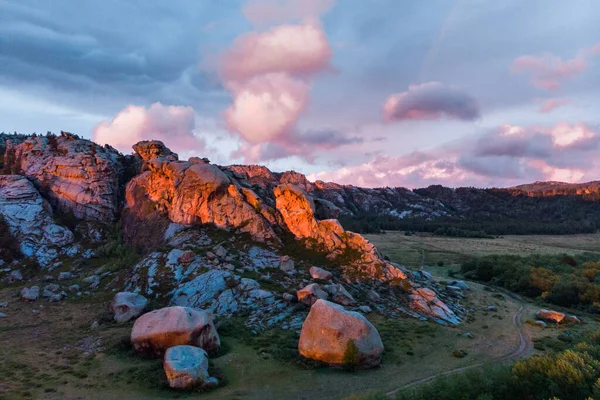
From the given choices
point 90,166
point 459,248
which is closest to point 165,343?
point 90,166

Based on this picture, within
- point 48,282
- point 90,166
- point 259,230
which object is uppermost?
point 90,166

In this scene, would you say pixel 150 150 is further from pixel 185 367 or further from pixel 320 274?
pixel 185 367

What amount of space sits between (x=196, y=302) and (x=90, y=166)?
35.1 m

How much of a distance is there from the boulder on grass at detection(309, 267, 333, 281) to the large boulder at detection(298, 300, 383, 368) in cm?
1215

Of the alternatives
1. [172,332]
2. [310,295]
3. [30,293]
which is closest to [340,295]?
[310,295]

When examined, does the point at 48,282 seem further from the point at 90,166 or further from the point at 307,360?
the point at 307,360

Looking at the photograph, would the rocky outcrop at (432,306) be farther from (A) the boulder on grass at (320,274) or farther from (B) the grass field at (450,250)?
(B) the grass field at (450,250)

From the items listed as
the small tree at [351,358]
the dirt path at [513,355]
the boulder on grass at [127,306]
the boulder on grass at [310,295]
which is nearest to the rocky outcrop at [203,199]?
the boulder on grass at [310,295]

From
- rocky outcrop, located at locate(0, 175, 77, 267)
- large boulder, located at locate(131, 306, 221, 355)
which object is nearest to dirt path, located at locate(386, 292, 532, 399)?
large boulder, located at locate(131, 306, 221, 355)

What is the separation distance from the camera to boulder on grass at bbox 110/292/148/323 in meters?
30.7

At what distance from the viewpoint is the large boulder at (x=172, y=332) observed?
23.5 m

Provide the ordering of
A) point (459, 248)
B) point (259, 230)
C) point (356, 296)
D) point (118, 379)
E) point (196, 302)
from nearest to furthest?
1. point (118, 379)
2. point (196, 302)
3. point (356, 296)
4. point (259, 230)
5. point (459, 248)

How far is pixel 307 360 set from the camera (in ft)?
77.7

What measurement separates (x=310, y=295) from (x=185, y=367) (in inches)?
573
